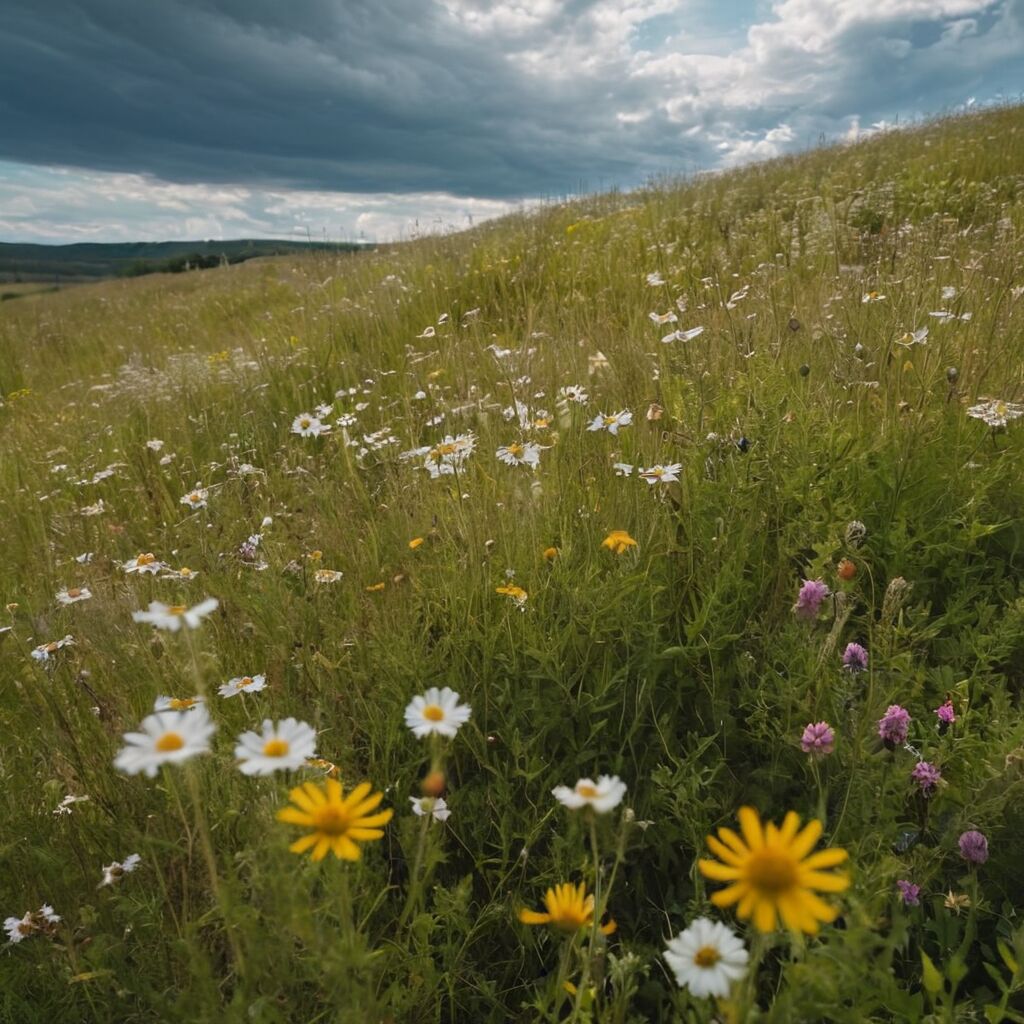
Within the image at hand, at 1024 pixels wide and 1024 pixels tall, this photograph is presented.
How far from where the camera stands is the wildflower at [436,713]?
0.94m

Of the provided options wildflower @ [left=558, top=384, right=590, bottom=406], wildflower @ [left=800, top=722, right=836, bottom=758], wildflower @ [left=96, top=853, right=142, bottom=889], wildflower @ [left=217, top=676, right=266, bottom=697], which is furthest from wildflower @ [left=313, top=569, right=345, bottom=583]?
wildflower @ [left=800, top=722, right=836, bottom=758]

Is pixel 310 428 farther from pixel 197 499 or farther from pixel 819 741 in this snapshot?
pixel 819 741

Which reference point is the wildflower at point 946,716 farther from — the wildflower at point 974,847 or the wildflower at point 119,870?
the wildflower at point 119,870

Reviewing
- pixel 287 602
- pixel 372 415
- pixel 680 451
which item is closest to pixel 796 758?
pixel 680 451

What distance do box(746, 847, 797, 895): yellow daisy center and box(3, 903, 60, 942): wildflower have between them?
1.21 m

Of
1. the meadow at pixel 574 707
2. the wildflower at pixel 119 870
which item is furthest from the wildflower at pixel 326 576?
the wildflower at pixel 119 870

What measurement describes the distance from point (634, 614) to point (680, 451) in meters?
0.72

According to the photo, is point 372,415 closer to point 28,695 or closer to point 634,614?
point 28,695

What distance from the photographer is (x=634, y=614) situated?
1.55 metres

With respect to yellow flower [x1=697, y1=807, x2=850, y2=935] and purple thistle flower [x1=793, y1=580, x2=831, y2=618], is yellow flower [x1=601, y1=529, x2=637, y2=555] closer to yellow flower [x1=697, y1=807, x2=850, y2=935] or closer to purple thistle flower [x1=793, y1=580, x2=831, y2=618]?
purple thistle flower [x1=793, y1=580, x2=831, y2=618]

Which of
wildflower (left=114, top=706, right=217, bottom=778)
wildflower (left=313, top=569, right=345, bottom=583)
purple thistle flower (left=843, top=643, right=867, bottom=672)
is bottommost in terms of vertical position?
wildflower (left=313, top=569, right=345, bottom=583)

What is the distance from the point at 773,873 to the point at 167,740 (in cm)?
66

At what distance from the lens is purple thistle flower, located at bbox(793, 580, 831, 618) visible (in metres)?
1.38

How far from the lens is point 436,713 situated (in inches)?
38.4
